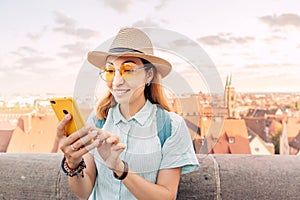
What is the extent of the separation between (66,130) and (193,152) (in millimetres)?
318

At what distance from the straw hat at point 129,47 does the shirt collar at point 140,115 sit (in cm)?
14

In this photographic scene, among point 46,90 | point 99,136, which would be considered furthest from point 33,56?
point 99,136

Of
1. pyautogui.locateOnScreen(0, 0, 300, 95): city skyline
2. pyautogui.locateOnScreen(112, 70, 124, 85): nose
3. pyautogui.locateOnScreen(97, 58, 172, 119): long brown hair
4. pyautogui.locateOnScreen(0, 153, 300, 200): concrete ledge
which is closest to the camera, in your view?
pyautogui.locateOnScreen(112, 70, 124, 85): nose

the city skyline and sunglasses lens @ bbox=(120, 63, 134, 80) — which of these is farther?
the city skyline

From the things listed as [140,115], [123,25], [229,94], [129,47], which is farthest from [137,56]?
[123,25]

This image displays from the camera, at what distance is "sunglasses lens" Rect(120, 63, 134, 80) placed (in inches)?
28.8

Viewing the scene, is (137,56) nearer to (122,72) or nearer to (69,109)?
(122,72)

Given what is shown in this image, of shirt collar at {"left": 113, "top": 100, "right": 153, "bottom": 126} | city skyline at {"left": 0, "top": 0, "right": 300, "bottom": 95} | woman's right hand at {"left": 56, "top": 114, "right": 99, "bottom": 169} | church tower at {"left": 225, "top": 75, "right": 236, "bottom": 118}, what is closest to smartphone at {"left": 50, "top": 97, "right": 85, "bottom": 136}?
woman's right hand at {"left": 56, "top": 114, "right": 99, "bottom": 169}

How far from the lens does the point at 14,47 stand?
1769mm

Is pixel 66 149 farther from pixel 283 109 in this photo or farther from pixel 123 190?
pixel 283 109

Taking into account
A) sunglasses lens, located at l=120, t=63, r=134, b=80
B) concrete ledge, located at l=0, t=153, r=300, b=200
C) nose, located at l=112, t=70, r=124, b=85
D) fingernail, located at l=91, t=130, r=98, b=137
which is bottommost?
concrete ledge, located at l=0, t=153, r=300, b=200

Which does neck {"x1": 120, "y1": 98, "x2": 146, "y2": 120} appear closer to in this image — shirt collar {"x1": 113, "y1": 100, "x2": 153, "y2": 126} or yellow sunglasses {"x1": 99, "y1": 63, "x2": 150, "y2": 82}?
shirt collar {"x1": 113, "y1": 100, "x2": 153, "y2": 126}

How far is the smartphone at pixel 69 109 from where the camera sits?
78 centimetres

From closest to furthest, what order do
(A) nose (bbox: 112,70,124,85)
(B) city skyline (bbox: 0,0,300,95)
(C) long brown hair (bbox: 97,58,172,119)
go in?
(A) nose (bbox: 112,70,124,85)
(C) long brown hair (bbox: 97,58,172,119)
(B) city skyline (bbox: 0,0,300,95)
